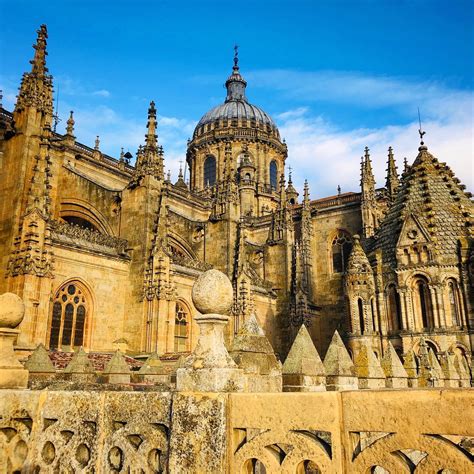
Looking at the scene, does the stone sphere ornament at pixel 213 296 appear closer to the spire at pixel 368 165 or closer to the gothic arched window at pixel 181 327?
the gothic arched window at pixel 181 327

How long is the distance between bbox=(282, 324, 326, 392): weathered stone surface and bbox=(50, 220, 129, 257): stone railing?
12544 mm

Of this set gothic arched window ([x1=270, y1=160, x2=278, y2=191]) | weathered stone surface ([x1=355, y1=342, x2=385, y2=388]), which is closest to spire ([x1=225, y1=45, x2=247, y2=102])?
gothic arched window ([x1=270, y1=160, x2=278, y2=191])

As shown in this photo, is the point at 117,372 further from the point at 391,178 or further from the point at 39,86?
the point at 391,178

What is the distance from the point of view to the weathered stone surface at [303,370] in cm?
935

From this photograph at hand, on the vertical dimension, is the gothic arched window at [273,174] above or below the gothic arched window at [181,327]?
above

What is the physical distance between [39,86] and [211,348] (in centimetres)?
1903

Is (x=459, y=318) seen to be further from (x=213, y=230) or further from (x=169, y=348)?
(x=213, y=230)

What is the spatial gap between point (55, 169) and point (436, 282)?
19.4 meters

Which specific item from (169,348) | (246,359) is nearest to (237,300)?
(169,348)

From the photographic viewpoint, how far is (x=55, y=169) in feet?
79.3

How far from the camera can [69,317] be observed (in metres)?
19.1

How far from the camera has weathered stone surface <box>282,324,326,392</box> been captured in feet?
30.7

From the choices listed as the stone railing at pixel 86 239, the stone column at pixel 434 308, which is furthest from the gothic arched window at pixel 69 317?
the stone column at pixel 434 308

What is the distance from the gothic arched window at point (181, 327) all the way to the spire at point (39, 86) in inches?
434
